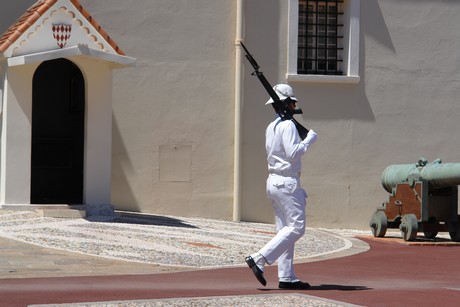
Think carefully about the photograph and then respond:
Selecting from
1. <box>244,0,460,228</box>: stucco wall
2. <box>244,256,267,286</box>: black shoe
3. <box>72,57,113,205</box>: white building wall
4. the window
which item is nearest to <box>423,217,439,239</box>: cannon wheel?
<box>244,0,460,228</box>: stucco wall

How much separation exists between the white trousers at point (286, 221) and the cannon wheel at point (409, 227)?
7856mm

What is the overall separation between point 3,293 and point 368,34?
14.5 meters

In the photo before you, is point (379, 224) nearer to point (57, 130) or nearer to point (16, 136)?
point (57, 130)

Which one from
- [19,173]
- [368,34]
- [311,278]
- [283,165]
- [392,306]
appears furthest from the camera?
[368,34]

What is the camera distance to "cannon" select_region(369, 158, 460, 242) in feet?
60.4

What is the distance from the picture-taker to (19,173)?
17766mm

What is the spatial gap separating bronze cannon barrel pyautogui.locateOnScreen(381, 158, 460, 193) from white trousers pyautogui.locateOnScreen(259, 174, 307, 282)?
25.5 feet

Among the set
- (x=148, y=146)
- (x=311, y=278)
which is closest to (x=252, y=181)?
(x=148, y=146)

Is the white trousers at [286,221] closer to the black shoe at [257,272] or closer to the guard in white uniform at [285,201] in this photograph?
the guard in white uniform at [285,201]

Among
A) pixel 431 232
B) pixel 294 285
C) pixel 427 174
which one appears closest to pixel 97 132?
pixel 427 174

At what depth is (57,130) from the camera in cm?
2078

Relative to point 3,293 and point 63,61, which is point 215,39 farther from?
point 3,293

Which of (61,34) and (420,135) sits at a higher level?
(61,34)

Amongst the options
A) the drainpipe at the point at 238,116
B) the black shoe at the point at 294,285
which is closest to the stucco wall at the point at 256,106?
the drainpipe at the point at 238,116
